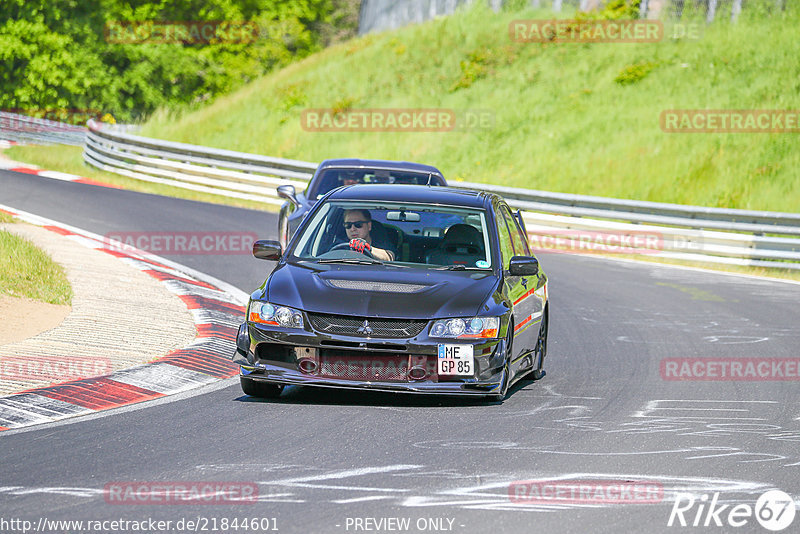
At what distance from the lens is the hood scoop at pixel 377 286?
838 centimetres

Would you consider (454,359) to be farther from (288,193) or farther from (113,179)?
(113,179)

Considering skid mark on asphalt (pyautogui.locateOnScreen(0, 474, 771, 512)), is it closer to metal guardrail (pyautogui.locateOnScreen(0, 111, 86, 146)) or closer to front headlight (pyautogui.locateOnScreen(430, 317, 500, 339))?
front headlight (pyautogui.locateOnScreen(430, 317, 500, 339))

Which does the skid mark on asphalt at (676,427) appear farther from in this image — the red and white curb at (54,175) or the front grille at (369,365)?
the red and white curb at (54,175)

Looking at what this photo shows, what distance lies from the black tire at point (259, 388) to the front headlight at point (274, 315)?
1.49 ft

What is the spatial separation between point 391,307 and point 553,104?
3077cm

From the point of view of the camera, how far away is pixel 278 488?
6.09 m

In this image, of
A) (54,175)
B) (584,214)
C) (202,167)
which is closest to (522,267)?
(584,214)

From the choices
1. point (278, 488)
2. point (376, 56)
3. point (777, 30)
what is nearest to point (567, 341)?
point (278, 488)

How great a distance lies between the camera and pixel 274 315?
8.29 m

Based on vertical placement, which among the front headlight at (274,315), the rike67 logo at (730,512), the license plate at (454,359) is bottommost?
the rike67 logo at (730,512)

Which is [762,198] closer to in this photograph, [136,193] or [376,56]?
[136,193]

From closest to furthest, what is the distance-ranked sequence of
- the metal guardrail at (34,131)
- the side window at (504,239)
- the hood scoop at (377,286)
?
the hood scoop at (377,286)
the side window at (504,239)
the metal guardrail at (34,131)

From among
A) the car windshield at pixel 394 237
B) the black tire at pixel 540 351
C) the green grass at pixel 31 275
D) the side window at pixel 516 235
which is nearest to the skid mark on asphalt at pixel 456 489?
the car windshield at pixel 394 237

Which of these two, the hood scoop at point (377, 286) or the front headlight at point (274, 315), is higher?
the hood scoop at point (377, 286)
